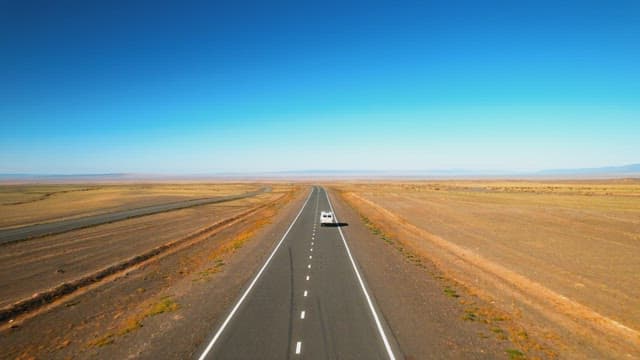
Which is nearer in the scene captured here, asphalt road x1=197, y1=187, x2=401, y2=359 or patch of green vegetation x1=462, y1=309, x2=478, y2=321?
asphalt road x1=197, y1=187, x2=401, y2=359

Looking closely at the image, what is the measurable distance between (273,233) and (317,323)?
74.0 ft

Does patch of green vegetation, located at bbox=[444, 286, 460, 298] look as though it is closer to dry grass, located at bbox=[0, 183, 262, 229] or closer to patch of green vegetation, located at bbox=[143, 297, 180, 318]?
patch of green vegetation, located at bbox=[143, 297, 180, 318]

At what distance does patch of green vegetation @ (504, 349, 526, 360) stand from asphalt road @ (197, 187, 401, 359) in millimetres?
3441

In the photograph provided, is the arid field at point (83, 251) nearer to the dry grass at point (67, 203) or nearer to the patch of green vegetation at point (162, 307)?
the dry grass at point (67, 203)

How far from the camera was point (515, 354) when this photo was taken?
11492mm

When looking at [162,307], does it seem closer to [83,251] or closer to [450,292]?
[450,292]

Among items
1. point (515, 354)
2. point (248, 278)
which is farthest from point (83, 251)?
point (515, 354)

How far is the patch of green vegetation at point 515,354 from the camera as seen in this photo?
11.3m

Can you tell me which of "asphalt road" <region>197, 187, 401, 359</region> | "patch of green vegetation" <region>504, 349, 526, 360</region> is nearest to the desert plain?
"patch of green vegetation" <region>504, 349, 526, 360</region>

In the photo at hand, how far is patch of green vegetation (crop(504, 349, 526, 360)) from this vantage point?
445 inches

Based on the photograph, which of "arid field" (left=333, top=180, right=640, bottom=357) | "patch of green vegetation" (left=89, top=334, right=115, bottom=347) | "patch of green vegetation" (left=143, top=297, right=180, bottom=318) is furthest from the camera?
"patch of green vegetation" (left=143, top=297, right=180, bottom=318)

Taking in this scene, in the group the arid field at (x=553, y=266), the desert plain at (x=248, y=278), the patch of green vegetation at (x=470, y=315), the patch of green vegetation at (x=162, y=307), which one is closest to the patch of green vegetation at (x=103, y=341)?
the desert plain at (x=248, y=278)

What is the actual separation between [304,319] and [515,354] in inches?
271

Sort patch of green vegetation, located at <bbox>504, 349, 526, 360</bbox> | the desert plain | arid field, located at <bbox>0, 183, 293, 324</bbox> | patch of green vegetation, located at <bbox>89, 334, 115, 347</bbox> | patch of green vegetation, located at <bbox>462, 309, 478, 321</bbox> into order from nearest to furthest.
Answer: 1. patch of green vegetation, located at <bbox>504, 349, 526, 360</bbox>
2. patch of green vegetation, located at <bbox>89, 334, 115, 347</bbox>
3. the desert plain
4. patch of green vegetation, located at <bbox>462, 309, 478, 321</bbox>
5. arid field, located at <bbox>0, 183, 293, 324</bbox>
